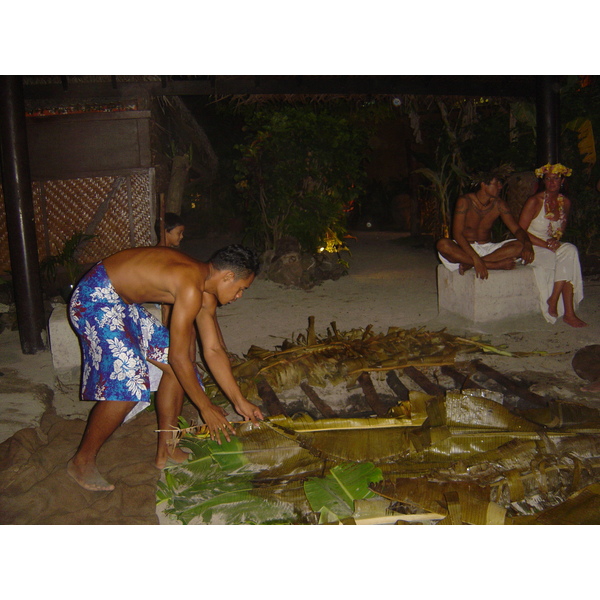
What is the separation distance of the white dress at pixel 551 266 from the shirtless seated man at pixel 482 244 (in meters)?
0.18

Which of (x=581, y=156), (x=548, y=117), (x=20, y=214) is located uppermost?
(x=548, y=117)

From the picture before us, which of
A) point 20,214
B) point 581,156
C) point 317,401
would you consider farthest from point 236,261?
point 581,156

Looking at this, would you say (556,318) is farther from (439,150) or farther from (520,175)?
(439,150)

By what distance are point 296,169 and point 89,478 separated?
6.26m

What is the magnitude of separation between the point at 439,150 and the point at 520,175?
112 inches

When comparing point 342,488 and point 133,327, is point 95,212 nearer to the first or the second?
point 133,327

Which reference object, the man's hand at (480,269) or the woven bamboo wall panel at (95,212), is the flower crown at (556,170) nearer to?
the man's hand at (480,269)

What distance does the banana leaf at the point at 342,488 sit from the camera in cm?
248

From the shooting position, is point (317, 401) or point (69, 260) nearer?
point (317, 401)

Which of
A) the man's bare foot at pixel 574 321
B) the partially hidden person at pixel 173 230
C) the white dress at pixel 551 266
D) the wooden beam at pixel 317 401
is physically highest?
the partially hidden person at pixel 173 230

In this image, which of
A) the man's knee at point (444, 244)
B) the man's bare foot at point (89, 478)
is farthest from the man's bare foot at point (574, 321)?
the man's bare foot at point (89, 478)

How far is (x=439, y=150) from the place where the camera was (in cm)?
1056

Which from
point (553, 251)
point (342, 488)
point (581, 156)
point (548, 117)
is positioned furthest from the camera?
point (581, 156)

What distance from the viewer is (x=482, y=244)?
584cm
